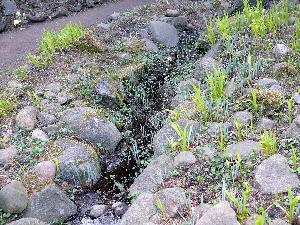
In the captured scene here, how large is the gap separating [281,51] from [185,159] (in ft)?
6.76

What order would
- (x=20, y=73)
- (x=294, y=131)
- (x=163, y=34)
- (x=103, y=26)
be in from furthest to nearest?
(x=103, y=26) → (x=163, y=34) → (x=20, y=73) → (x=294, y=131)

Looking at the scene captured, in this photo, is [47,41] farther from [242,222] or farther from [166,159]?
[242,222]

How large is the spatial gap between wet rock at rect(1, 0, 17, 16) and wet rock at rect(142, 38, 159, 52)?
2.54 meters

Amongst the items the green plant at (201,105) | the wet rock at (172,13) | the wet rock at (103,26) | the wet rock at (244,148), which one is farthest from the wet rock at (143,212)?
the wet rock at (172,13)

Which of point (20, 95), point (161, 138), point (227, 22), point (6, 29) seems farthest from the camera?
point (6, 29)

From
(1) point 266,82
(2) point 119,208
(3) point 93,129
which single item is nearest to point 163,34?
(1) point 266,82

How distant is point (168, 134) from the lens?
416 cm

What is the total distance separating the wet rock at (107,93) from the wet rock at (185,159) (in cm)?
161

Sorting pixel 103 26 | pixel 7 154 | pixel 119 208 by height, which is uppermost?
pixel 103 26

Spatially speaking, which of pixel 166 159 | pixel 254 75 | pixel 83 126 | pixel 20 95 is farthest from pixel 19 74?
pixel 254 75

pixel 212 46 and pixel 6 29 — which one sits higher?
pixel 6 29

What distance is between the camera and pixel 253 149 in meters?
3.53

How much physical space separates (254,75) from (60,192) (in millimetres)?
2480

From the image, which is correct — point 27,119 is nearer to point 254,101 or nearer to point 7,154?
point 7,154
